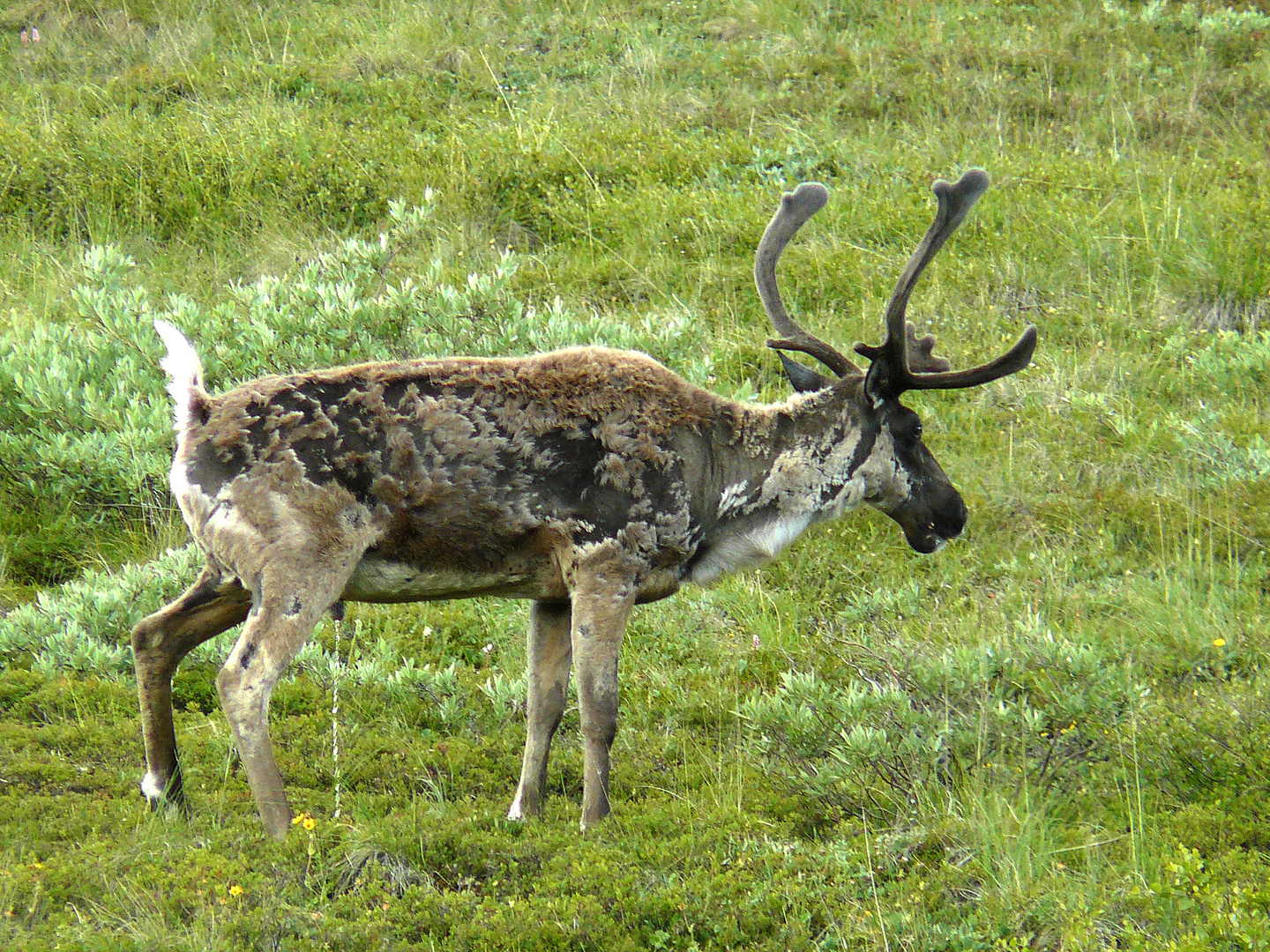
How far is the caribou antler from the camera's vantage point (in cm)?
569

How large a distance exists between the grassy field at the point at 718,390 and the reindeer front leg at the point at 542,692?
122 mm

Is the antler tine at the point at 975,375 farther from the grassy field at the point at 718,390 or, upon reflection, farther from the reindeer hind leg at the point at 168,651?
the reindeer hind leg at the point at 168,651

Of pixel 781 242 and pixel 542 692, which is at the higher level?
pixel 781 242

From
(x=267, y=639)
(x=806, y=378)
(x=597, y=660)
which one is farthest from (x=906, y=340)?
(x=267, y=639)

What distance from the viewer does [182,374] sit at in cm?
501

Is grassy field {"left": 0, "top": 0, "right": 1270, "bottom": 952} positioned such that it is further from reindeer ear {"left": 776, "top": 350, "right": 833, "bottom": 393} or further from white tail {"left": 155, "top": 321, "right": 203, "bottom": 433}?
white tail {"left": 155, "top": 321, "right": 203, "bottom": 433}

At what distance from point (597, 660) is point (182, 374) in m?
1.81

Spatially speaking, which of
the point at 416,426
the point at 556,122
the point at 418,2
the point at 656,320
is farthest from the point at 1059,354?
the point at 418,2

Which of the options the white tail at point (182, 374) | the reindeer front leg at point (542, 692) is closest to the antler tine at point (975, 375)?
the reindeer front leg at point (542, 692)

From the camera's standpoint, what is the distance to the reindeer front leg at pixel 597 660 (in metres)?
5.16

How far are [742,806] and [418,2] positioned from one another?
10813 millimetres

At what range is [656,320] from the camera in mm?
8773

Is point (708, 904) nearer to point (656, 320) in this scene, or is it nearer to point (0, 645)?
point (0, 645)

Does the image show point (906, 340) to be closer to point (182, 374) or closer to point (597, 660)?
point (597, 660)
